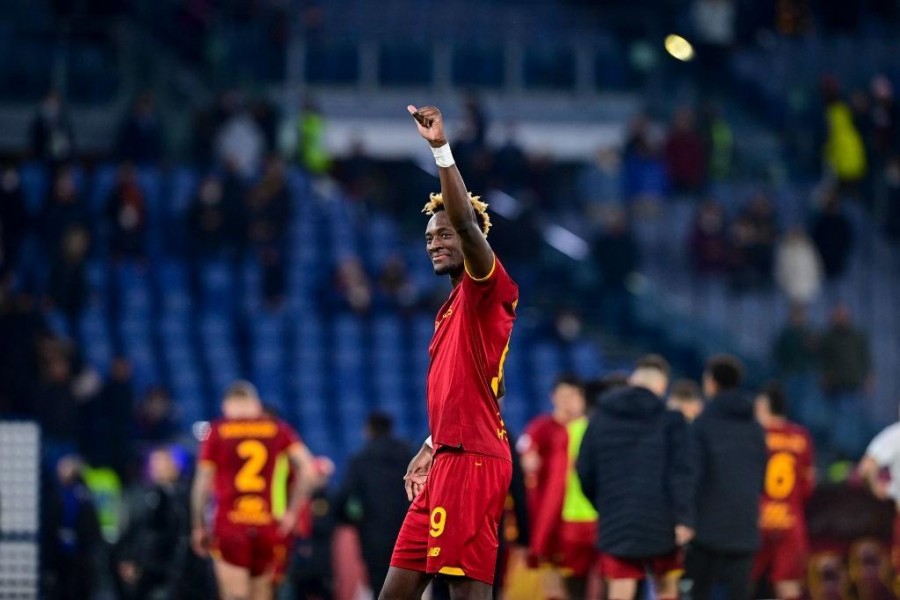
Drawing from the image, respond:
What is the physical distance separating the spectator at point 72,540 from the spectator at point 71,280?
5.37m

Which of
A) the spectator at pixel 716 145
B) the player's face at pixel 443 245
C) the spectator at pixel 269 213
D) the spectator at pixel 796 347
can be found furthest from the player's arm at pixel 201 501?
the spectator at pixel 716 145

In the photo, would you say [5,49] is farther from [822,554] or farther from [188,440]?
[822,554]

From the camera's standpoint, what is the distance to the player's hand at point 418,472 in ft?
26.7

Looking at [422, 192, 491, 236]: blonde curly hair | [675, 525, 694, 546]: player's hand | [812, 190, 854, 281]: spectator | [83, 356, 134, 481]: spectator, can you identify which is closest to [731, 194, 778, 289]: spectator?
[812, 190, 854, 281]: spectator

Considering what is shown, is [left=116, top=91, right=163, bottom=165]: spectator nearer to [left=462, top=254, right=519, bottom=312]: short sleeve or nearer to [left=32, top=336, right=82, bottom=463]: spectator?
[left=32, top=336, right=82, bottom=463]: spectator

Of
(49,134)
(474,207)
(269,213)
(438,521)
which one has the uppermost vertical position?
(49,134)

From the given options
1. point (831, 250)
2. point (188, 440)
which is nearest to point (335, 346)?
point (188, 440)

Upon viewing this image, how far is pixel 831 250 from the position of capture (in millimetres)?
24219

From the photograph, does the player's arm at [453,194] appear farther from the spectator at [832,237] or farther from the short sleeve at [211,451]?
the spectator at [832,237]

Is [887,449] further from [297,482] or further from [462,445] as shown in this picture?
[462,445]

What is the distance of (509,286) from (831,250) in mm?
17000

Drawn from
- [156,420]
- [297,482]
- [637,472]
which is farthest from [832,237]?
[637,472]

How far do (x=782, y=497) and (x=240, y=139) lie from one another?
11689 mm

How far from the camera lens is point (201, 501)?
13.1 metres
